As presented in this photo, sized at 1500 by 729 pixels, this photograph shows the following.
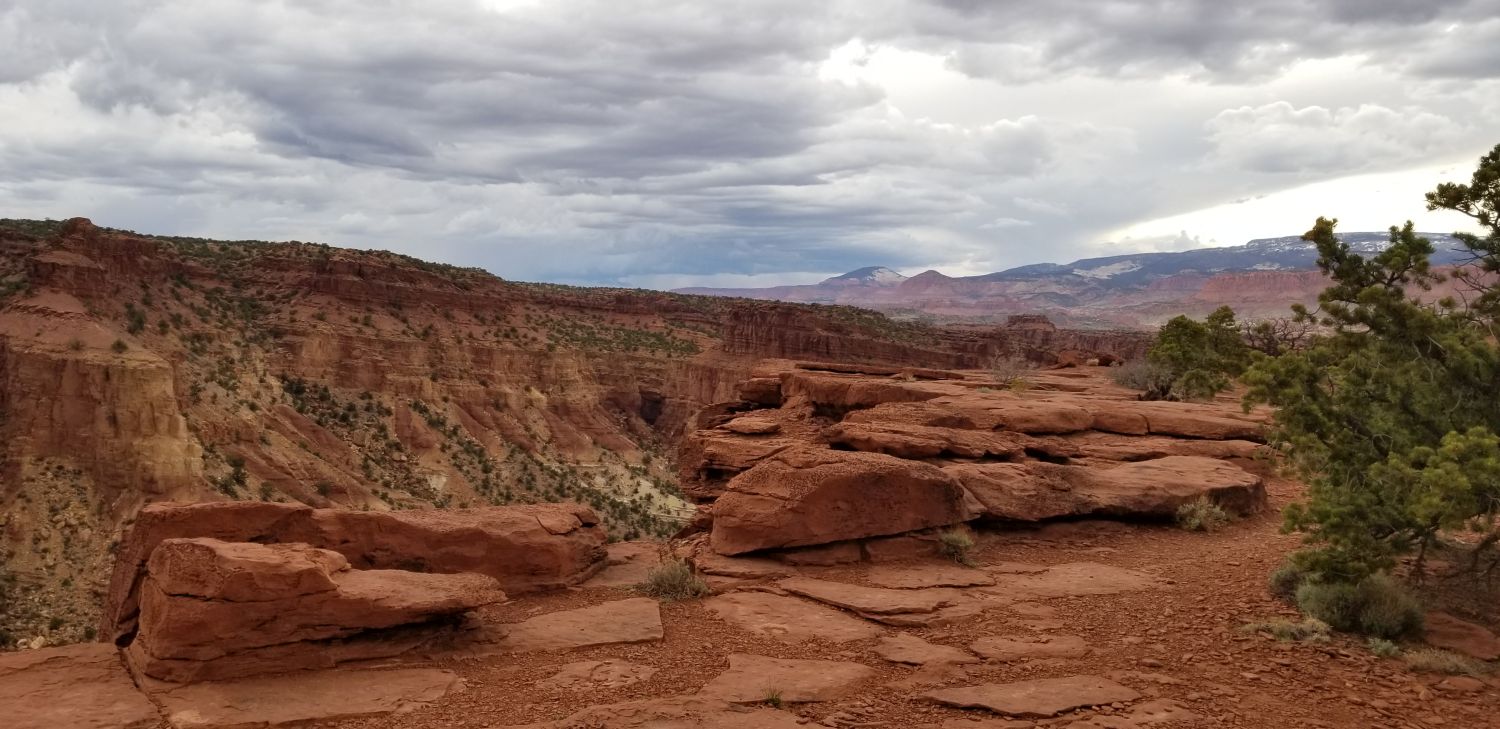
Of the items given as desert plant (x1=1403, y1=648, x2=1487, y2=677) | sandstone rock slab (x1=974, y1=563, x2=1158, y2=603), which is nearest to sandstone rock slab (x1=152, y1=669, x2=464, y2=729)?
sandstone rock slab (x1=974, y1=563, x2=1158, y2=603)

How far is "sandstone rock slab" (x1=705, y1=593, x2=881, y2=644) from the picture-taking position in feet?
26.1

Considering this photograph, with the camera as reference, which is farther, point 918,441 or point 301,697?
point 918,441

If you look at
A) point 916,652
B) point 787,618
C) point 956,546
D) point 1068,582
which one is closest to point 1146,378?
point 956,546

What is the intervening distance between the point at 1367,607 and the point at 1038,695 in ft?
10.8

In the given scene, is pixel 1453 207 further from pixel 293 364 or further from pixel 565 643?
pixel 293 364

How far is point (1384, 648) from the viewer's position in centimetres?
700

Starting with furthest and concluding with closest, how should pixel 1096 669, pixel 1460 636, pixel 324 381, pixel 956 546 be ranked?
pixel 324 381
pixel 956 546
pixel 1460 636
pixel 1096 669

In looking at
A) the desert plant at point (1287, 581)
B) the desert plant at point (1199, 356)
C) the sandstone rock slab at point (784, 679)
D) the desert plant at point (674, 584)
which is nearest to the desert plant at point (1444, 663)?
the desert plant at point (1287, 581)

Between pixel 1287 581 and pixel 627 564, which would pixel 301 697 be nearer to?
pixel 627 564

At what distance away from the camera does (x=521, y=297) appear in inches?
2852

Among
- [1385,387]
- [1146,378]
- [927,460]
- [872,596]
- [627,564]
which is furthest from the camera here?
[1146,378]

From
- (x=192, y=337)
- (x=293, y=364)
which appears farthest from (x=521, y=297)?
(x=192, y=337)

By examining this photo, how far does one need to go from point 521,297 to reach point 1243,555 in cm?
6699

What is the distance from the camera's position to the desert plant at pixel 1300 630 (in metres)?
7.38
